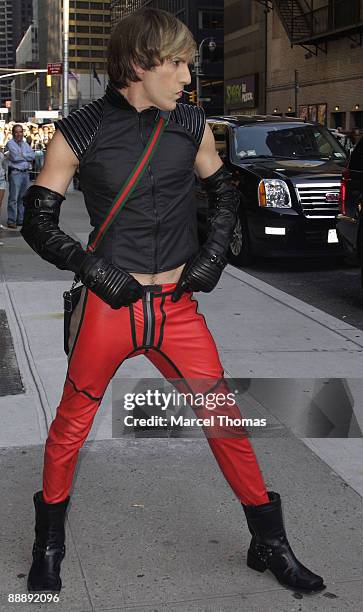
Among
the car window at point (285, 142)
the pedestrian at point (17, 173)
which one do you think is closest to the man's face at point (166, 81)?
the car window at point (285, 142)

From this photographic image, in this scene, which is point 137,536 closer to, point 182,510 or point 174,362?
point 182,510

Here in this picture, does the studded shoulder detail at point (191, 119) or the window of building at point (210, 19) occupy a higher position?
the window of building at point (210, 19)

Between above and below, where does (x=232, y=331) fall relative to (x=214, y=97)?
below

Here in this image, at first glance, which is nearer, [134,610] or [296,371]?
[134,610]

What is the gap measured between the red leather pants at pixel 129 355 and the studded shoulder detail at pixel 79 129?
505 mm

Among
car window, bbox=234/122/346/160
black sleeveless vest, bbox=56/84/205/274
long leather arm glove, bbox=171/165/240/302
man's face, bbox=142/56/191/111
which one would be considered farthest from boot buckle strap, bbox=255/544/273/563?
car window, bbox=234/122/346/160

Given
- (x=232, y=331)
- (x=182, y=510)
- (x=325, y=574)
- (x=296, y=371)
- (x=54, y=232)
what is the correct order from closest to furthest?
(x=54, y=232) → (x=325, y=574) → (x=182, y=510) → (x=296, y=371) → (x=232, y=331)

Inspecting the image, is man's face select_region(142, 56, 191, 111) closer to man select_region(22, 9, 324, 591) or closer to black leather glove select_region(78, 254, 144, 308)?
man select_region(22, 9, 324, 591)

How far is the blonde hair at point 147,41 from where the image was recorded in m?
2.87

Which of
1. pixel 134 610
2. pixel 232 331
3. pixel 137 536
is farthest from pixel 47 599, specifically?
pixel 232 331

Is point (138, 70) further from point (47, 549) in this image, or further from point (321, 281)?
point (321, 281)

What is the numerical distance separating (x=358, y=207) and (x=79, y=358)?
6147 millimetres

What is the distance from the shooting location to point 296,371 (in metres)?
6.00

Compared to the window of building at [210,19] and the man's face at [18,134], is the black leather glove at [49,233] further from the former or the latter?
the window of building at [210,19]
